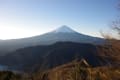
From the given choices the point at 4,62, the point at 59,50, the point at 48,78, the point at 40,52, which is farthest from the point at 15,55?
the point at 48,78

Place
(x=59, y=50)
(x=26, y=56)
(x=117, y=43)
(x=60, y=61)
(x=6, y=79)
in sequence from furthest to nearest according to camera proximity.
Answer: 1. (x=26, y=56)
2. (x=59, y=50)
3. (x=60, y=61)
4. (x=117, y=43)
5. (x=6, y=79)

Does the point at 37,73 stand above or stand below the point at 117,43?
below

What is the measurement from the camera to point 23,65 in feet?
297

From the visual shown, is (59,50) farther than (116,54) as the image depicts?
Yes

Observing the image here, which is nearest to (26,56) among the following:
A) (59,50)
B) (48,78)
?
(59,50)

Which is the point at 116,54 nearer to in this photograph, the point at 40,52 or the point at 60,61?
the point at 60,61

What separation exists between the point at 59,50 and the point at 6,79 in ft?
260

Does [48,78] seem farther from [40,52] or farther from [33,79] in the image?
[40,52]

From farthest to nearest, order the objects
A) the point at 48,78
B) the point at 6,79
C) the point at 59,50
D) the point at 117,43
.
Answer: the point at 59,50, the point at 48,78, the point at 117,43, the point at 6,79

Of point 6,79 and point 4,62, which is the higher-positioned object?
point 6,79

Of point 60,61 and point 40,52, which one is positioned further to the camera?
point 40,52

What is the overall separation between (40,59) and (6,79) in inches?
3358

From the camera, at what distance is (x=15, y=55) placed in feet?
342

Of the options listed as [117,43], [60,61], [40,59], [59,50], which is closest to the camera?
[117,43]
